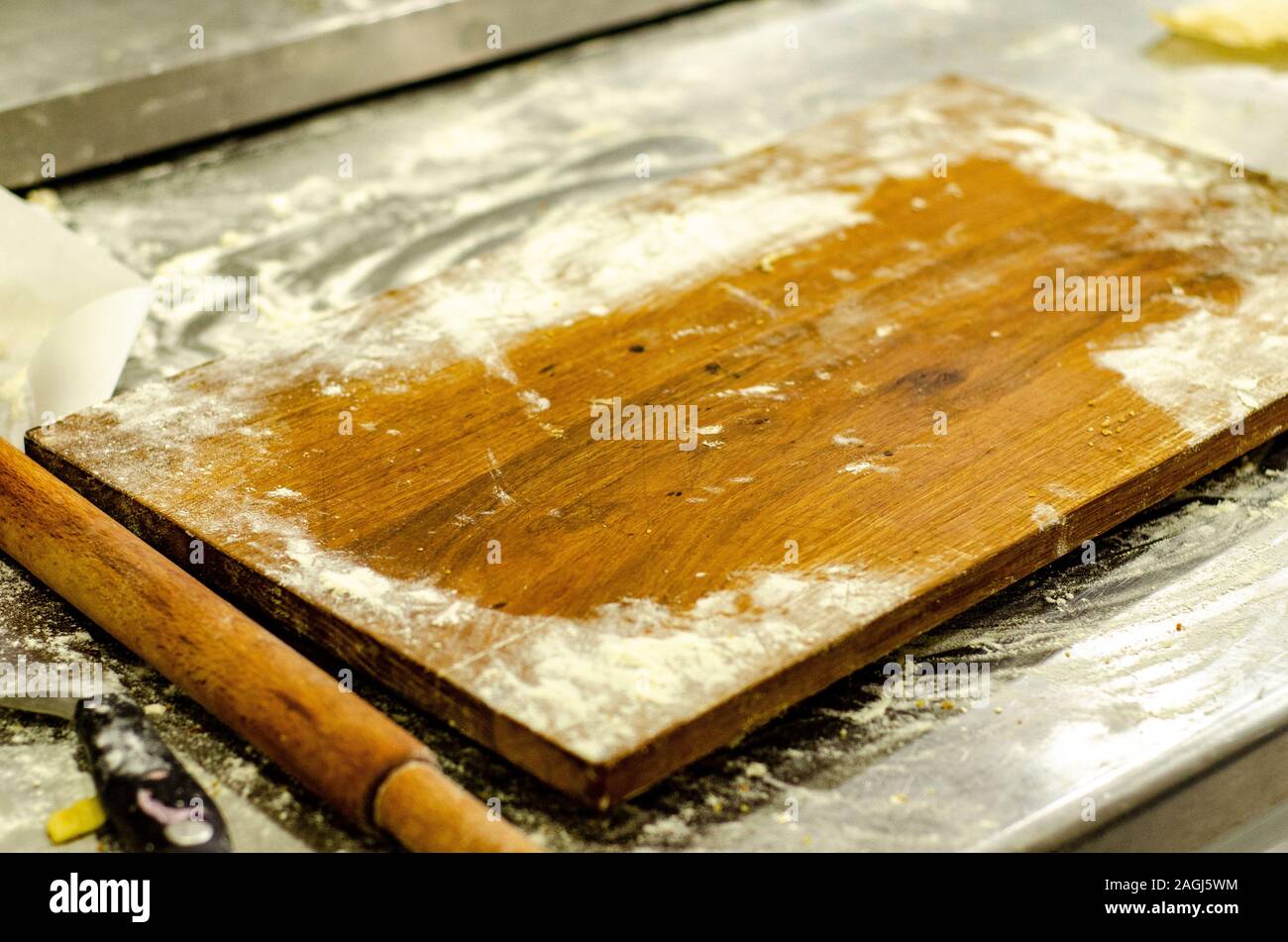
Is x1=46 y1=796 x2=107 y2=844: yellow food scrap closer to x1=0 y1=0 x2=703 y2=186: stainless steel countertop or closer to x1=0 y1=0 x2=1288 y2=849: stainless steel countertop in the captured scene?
x1=0 y1=0 x2=1288 y2=849: stainless steel countertop

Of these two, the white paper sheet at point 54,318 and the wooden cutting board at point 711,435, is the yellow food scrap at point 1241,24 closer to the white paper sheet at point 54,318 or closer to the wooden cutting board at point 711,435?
the wooden cutting board at point 711,435

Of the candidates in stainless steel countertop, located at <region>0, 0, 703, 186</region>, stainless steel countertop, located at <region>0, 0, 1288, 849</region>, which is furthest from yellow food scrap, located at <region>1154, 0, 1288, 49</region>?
stainless steel countertop, located at <region>0, 0, 703, 186</region>

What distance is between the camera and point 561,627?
1113 mm

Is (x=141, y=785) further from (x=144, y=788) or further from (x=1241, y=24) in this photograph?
(x=1241, y=24)

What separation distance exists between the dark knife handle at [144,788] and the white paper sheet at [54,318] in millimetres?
556

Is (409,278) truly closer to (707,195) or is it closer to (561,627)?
(707,195)

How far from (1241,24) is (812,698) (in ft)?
6.11

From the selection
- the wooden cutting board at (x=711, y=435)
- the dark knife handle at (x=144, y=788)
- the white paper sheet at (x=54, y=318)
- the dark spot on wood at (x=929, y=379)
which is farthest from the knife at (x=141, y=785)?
the dark spot on wood at (x=929, y=379)

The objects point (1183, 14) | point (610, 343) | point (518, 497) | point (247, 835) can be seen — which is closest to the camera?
point (247, 835)

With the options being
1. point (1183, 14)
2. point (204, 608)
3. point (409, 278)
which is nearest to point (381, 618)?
point (204, 608)

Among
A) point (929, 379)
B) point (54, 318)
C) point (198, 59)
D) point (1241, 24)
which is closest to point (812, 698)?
point (929, 379)

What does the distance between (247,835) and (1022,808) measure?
0.57m

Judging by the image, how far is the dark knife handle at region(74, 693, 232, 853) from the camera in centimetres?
98

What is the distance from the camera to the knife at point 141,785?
0.98 meters
